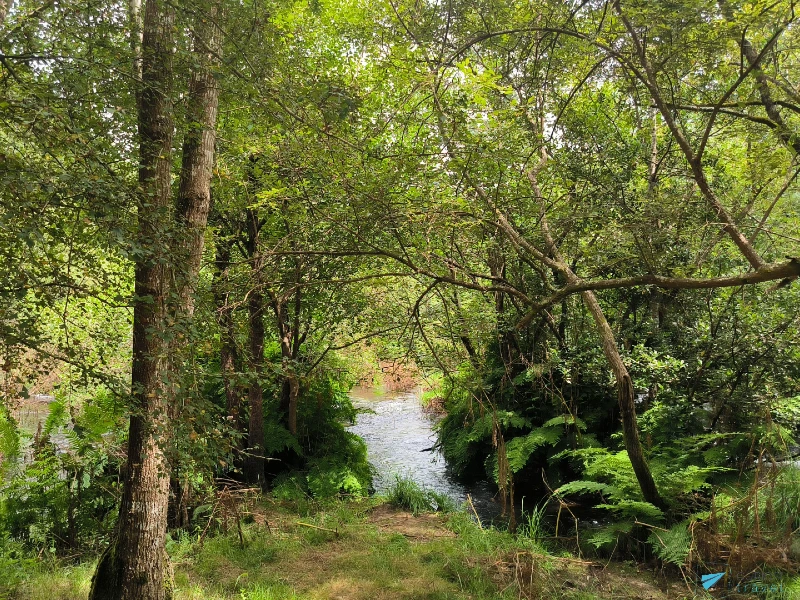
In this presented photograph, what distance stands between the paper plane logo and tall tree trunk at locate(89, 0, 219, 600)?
16.1 feet

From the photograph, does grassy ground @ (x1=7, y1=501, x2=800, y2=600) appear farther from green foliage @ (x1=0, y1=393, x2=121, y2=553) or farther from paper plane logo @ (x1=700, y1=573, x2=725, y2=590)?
green foliage @ (x1=0, y1=393, x2=121, y2=553)

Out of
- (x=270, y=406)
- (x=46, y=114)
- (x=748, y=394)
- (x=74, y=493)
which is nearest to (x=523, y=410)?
(x=748, y=394)

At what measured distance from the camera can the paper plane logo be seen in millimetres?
5160

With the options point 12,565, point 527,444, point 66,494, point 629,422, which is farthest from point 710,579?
point 66,494

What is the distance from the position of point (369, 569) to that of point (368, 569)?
0.04 ft

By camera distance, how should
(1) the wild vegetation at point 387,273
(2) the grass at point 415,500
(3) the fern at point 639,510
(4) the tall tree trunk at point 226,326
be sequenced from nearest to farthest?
(1) the wild vegetation at point 387,273
(4) the tall tree trunk at point 226,326
(3) the fern at point 639,510
(2) the grass at point 415,500

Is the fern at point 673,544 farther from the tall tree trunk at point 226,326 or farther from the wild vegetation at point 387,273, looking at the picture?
the tall tree trunk at point 226,326

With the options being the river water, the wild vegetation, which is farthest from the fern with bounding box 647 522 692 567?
the river water

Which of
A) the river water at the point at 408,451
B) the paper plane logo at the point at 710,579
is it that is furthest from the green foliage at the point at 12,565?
the paper plane logo at the point at 710,579

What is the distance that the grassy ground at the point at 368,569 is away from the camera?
5.16 m

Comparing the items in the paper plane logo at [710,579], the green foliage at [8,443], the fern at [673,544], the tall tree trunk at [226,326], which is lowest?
the paper plane logo at [710,579]

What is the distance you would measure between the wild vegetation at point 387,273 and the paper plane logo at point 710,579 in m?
0.10

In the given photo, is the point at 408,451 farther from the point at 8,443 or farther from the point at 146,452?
the point at 146,452

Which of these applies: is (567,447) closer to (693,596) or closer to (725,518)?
(725,518)
